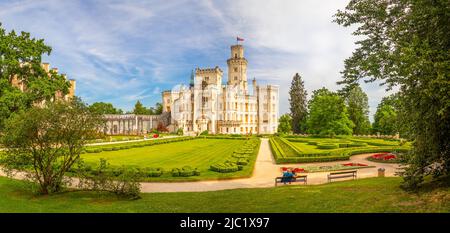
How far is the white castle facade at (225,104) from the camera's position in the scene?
81312 mm

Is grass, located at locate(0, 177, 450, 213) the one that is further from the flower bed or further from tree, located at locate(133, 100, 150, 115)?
tree, located at locate(133, 100, 150, 115)

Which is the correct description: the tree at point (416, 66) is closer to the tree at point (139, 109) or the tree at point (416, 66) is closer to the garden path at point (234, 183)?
the garden path at point (234, 183)

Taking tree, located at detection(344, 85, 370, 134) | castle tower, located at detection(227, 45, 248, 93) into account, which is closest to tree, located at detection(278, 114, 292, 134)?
tree, located at detection(344, 85, 370, 134)

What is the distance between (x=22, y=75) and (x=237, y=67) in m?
68.5

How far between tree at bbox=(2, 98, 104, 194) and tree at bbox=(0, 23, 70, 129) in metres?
16.2

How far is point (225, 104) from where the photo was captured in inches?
3238

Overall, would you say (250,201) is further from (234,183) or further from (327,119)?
(327,119)

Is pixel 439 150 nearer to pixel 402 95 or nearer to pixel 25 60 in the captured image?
pixel 402 95

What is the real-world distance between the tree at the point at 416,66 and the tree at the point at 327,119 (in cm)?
4066

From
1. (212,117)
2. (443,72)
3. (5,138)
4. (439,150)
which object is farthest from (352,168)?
(212,117)

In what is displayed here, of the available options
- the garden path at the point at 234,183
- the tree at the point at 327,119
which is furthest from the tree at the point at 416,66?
the tree at the point at 327,119

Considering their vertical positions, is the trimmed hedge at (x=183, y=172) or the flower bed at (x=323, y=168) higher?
the trimmed hedge at (x=183, y=172)

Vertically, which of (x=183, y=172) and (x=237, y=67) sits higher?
(x=237, y=67)

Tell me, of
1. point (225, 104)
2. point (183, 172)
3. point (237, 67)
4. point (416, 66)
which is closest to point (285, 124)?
point (225, 104)
